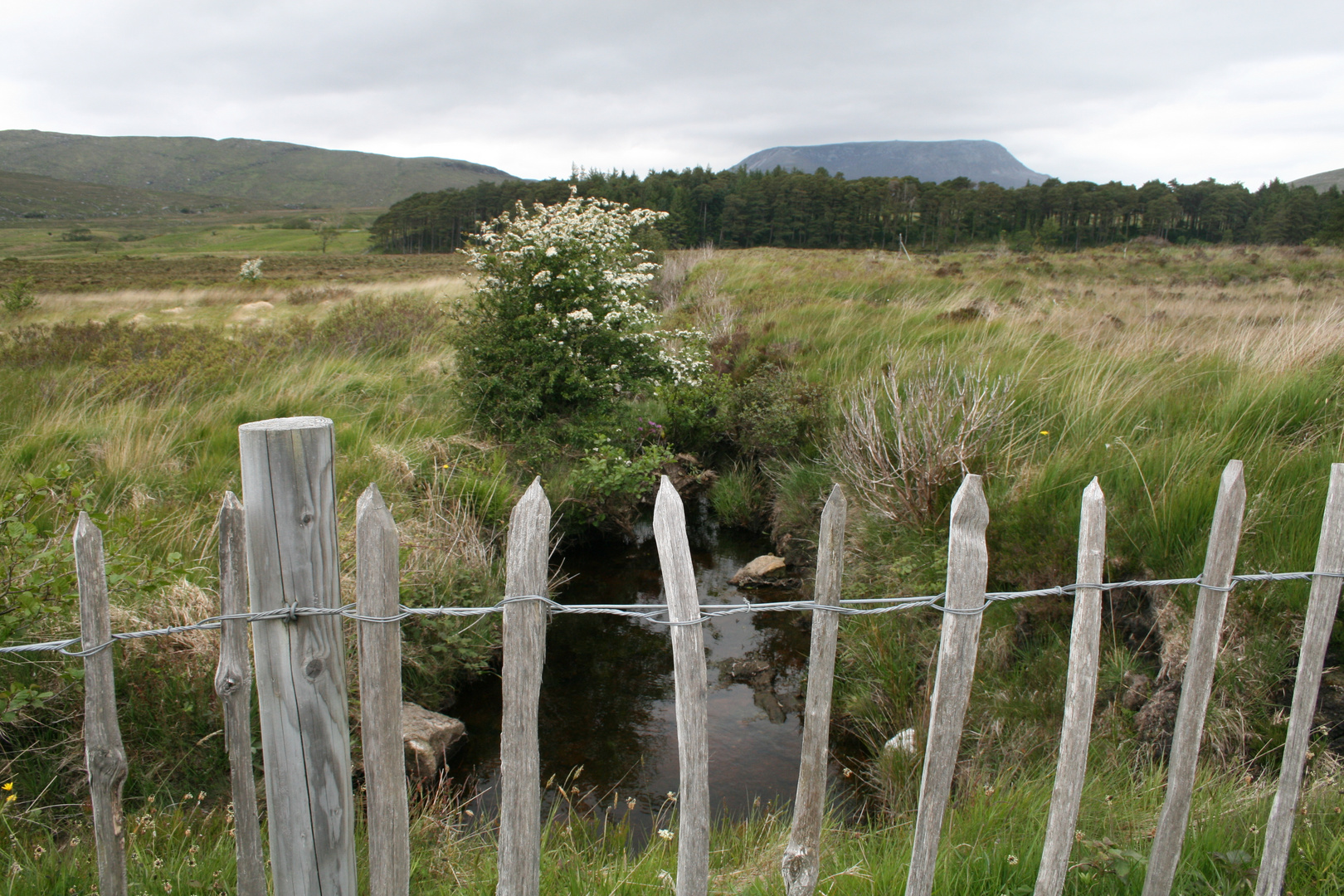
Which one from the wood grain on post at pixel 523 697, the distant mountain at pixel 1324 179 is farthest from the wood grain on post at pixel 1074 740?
the distant mountain at pixel 1324 179

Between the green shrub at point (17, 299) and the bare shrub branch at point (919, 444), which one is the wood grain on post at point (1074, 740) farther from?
the green shrub at point (17, 299)

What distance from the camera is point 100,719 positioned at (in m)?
1.73

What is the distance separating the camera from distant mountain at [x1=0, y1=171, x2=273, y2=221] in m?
109

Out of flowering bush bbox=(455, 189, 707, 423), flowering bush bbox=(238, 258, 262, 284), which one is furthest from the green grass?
flowering bush bbox=(238, 258, 262, 284)

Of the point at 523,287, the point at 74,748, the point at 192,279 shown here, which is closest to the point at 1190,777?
the point at 74,748

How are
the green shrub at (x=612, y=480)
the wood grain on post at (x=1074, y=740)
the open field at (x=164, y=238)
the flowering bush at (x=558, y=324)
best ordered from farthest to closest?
1. the open field at (x=164, y=238)
2. the flowering bush at (x=558, y=324)
3. the green shrub at (x=612, y=480)
4. the wood grain on post at (x=1074, y=740)

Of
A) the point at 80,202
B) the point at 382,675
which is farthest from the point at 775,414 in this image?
the point at 80,202

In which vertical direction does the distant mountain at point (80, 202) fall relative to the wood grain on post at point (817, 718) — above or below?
above

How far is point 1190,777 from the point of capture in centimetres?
210

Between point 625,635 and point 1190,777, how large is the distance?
462 cm

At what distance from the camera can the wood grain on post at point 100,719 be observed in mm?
1619

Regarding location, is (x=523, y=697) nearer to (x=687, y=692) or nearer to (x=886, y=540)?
(x=687, y=692)

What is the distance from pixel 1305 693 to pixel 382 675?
2529 millimetres

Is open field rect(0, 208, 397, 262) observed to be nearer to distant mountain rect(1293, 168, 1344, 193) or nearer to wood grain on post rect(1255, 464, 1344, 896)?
wood grain on post rect(1255, 464, 1344, 896)
